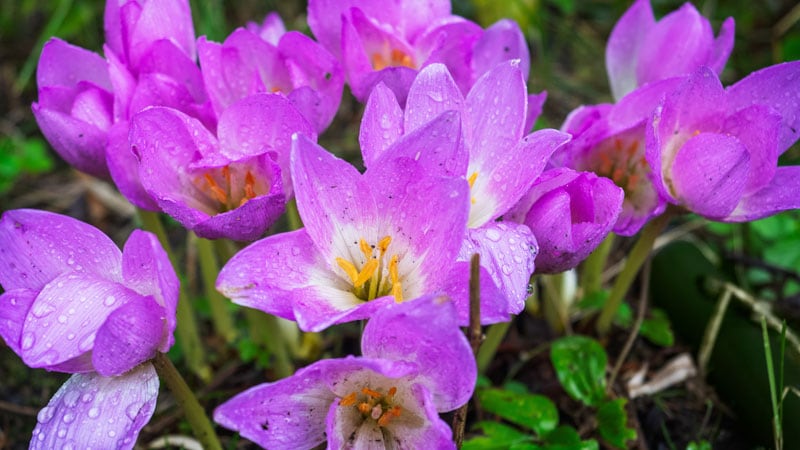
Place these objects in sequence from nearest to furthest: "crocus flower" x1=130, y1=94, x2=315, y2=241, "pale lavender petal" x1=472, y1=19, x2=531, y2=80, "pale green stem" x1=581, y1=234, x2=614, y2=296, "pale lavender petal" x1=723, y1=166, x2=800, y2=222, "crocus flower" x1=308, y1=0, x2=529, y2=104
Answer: "crocus flower" x1=130, y1=94, x2=315, y2=241
"pale lavender petal" x1=723, y1=166, x2=800, y2=222
"crocus flower" x1=308, y1=0, x2=529, y2=104
"pale lavender petal" x1=472, y1=19, x2=531, y2=80
"pale green stem" x1=581, y1=234, x2=614, y2=296

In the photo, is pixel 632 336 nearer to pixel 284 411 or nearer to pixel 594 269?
pixel 594 269

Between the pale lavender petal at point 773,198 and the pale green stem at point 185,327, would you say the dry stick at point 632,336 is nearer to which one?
the pale lavender petal at point 773,198

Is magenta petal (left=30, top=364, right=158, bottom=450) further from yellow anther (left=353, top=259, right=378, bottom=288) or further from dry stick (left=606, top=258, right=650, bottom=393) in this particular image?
dry stick (left=606, top=258, right=650, bottom=393)

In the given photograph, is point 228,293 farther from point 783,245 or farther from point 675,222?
point 675,222

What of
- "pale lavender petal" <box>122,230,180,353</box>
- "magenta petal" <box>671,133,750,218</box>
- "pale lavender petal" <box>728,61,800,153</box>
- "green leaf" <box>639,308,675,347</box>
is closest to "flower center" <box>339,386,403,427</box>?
"pale lavender petal" <box>122,230,180,353</box>

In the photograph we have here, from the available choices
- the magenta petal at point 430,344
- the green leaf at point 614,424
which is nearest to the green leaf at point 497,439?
the green leaf at point 614,424

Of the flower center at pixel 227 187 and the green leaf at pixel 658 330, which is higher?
the flower center at pixel 227 187

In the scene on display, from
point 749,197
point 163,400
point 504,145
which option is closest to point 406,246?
point 504,145

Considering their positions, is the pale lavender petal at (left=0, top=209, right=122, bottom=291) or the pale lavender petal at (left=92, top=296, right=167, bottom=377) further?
the pale lavender petal at (left=0, top=209, right=122, bottom=291)
